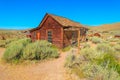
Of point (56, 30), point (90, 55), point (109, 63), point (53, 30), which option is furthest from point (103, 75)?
point (53, 30)

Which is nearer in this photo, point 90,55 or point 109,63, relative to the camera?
point 109,63

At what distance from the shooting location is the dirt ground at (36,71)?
30.7ft

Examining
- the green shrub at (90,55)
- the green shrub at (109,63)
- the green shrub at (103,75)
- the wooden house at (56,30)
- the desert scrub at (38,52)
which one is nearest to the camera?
the green shrub at (103,75)

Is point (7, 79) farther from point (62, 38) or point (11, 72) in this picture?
point (62, 38)

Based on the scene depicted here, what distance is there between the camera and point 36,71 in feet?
34.7

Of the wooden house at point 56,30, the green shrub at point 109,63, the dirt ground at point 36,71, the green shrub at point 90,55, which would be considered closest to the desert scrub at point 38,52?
the dirt ground at point 36,71

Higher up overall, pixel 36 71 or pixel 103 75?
pixel 103 75

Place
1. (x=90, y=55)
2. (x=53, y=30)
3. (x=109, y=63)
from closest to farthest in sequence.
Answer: (x=109, y=63) → (x=90, y=55) → (x=53, y=30)

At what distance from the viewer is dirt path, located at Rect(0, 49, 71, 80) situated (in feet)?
30.7

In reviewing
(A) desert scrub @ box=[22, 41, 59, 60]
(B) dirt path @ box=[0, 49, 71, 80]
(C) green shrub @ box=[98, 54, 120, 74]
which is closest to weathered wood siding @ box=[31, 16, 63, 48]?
(A) desert scrub @ box=[22, 41, 59, 60]

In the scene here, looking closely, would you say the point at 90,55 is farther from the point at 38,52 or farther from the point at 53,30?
the point at 53,30

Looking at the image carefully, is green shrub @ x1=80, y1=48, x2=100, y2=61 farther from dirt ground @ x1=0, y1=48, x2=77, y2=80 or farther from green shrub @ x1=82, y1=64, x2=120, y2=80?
green shrub @ x1=82, y1=64, x2=120, y2=80

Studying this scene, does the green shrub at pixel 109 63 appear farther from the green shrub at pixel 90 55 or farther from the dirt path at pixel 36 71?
the dirt path at pixel 36 71

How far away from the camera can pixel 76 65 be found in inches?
431
